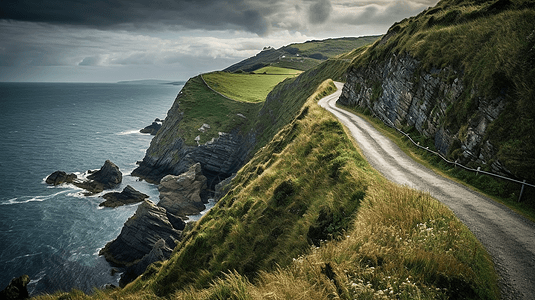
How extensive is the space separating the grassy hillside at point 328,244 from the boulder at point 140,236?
22934 millimetres

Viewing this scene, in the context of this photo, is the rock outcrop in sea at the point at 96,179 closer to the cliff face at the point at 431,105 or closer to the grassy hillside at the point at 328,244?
the grassy hillside at the point at 328,244

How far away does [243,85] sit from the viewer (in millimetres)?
125188

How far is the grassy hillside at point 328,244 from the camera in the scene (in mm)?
6328

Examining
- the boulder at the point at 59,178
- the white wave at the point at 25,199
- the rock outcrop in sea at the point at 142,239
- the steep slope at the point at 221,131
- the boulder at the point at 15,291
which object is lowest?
the white wave at the point at 25,199

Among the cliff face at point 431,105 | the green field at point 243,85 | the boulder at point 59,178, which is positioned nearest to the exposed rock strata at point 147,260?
the cliff face at point 431,105

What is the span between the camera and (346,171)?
14125 mm

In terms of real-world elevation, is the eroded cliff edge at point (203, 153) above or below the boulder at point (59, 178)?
above

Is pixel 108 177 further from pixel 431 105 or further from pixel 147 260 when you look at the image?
pixel 431 105

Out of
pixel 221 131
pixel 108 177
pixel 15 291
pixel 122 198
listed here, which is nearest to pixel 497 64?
pixel 15 291

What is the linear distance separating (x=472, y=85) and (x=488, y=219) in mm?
10393

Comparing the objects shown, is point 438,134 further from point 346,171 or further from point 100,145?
point 100,145

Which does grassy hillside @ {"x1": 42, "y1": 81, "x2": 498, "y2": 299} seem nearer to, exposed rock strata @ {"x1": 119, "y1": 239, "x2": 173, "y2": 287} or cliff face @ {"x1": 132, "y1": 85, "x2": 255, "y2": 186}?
exposed rock strata @ {"x1": 119, "y1": 239, "x2": 173, "y2": 287}

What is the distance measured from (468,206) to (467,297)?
774 cm

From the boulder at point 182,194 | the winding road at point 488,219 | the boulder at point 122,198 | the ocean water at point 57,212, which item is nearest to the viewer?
the winding road at point 488,219
